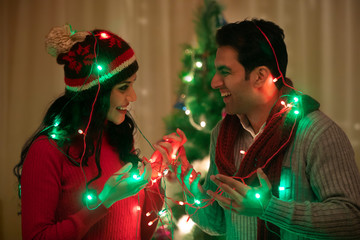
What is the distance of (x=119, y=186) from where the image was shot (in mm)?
1378

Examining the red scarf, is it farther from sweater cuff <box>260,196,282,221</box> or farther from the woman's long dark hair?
the woman's long dark hair

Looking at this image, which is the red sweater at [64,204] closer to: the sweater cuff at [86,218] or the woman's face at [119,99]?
the sweater cuff at [86,218]

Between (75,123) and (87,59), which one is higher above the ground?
(87,59)

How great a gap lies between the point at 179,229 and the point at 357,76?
1.92 meters

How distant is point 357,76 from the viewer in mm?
2938

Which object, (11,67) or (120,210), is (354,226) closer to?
(120,210)

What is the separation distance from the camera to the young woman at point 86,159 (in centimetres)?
136

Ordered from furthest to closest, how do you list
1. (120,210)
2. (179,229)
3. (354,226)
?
(179,229)
(120,210)
(354,226)

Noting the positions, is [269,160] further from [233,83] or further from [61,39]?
[61,39]

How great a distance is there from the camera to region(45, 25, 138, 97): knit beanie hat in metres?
1.50

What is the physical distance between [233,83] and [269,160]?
0.40 m

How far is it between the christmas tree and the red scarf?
2.82 feet

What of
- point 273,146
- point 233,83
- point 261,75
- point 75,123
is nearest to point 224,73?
point 233,83

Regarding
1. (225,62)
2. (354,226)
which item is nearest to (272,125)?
(225,62)
